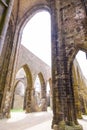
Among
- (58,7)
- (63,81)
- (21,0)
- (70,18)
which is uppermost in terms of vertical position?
(21,0)

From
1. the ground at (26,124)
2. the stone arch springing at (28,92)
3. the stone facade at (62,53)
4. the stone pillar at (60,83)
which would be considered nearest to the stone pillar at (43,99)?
the stone arch springing at (28,92)

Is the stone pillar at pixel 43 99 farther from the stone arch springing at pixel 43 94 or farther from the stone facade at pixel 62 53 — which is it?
the stone facade at pixel 62 53

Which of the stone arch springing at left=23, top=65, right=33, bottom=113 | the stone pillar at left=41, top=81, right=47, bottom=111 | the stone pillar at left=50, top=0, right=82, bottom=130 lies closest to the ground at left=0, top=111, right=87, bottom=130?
the stone pillar at left=50, top=0, right=82, bottom=130

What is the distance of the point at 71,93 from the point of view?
532 cm

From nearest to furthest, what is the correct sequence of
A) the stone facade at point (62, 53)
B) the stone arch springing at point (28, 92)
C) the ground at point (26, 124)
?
1. the ground at point (26, 124)
2. the stone facade at point (62, 53)
3. the stone arch springing at point (28, 92)

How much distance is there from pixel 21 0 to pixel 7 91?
7.45 m

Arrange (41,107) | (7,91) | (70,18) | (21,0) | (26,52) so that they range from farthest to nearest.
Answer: (41,107), (26,52), (21,0), (7,91), (70,18)

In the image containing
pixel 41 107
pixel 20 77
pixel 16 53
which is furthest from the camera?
pixel 20 77

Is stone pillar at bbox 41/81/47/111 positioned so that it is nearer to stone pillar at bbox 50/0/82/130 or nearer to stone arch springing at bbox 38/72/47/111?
stone arch springing at bbox 38/72/47/111

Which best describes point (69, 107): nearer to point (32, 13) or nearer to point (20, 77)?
point (32, 13)

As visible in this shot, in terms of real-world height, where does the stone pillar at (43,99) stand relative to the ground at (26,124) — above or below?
above

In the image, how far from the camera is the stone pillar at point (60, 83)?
496cm

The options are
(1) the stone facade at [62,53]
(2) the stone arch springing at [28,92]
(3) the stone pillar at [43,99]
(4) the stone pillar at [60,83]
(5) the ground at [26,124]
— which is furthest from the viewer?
(3) the stone pillar at [43,99]

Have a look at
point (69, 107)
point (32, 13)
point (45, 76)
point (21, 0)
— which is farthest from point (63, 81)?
point (45, 76)
